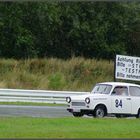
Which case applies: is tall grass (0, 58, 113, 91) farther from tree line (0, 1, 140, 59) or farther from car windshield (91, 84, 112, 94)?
car windshield (91, 84, 112, 94)

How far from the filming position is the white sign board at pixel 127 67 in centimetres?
3288

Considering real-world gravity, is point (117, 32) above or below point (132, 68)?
above

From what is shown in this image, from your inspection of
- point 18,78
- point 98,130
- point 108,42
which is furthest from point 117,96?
point 108,42

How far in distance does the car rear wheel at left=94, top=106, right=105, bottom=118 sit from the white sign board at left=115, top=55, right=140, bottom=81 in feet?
38.3

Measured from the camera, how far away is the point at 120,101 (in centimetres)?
2156

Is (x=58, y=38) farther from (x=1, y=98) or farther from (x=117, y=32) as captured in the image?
(x=1, y=98)

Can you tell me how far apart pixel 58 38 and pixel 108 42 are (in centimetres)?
442

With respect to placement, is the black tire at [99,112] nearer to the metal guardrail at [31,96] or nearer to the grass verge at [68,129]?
the grass verge at [68,129]

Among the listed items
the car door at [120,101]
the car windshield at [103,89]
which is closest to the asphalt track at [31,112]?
the car windshield at [103,89]

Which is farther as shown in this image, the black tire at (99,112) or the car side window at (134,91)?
the car side window at (134,91)

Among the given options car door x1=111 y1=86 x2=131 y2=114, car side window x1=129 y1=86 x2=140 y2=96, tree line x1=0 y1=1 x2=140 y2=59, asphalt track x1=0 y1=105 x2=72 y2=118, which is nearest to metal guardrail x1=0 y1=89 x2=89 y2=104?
asphalt track x1=0 y1=105 x2=72 y2=118

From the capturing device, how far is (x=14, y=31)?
4441 centimetres

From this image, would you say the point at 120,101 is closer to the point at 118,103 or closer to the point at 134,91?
the point at 118,103

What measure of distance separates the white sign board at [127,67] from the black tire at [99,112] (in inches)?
460
